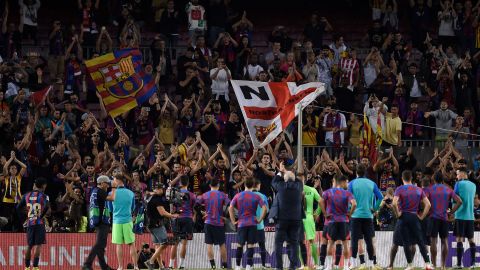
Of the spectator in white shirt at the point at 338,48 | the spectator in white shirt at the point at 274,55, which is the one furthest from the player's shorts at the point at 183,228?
the spectator in white shirt at the point at 338,48

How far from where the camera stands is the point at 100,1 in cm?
4028

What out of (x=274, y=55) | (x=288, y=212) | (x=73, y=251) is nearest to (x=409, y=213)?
(x=288, y=212)

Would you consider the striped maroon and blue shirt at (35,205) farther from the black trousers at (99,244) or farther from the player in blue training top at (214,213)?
the player in blue training top at (214,213)

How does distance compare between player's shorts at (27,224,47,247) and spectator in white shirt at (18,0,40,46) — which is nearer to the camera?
player's shorts at (27,224,47,247)

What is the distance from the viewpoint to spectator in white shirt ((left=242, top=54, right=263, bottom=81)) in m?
37.9

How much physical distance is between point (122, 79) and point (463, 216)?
36.6 feet

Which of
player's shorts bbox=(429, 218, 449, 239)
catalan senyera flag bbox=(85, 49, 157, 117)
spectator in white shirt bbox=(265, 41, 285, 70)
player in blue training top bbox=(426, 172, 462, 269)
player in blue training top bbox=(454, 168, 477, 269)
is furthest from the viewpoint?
spectator in white shirt bbox=(265, 41, 285, 70)

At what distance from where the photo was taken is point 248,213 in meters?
28.1

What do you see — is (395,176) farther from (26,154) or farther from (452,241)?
(26,154)

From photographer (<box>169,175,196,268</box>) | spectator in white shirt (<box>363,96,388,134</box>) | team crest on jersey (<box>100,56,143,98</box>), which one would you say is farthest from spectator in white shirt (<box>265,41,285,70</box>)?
photographer (<box>169,175,196,268</box>)

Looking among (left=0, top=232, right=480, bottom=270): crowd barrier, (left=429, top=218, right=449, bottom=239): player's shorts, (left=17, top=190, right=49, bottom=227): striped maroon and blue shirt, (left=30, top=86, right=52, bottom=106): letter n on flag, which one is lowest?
(left=0, top=232, right=480, bottom=270): crowd barrier

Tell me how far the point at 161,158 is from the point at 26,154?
332cm

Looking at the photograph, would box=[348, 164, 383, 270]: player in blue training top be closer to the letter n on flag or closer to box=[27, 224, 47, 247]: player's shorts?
box=[27, 224, 47, 247]: player's shorts

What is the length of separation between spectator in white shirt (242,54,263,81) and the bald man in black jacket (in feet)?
34.8
